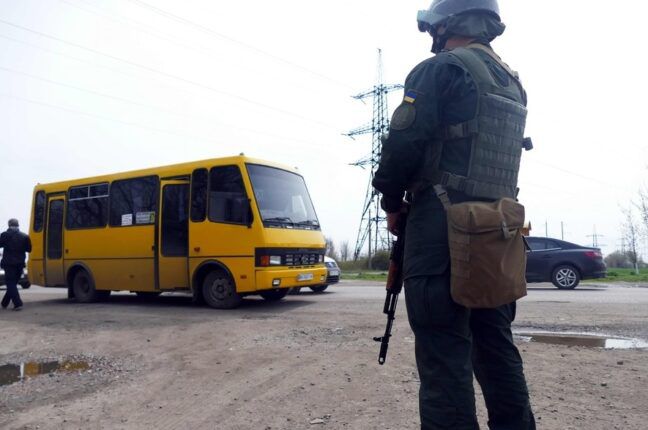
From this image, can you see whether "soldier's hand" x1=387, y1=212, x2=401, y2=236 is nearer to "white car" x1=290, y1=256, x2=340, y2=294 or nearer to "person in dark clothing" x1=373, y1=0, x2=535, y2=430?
"person in dark clothing" x1=373, y1=0, x2=535, y2=430

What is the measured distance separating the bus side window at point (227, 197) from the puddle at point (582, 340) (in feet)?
16.4

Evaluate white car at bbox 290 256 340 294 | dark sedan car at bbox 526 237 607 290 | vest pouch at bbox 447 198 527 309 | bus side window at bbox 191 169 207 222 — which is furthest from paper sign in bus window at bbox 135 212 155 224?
dark sedan car at bbox 526 237 607 290

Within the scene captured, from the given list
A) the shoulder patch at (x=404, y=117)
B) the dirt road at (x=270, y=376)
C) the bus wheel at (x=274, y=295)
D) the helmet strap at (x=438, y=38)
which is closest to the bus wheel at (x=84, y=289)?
the dirt road at (x=270, y=376)

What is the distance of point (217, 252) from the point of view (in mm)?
9406

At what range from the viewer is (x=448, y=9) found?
8.17ft

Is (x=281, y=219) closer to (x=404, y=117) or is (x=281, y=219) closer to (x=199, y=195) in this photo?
(x=199, y=195)

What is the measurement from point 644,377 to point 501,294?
2.75 metres

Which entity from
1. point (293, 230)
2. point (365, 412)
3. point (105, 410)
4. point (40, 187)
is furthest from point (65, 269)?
point (365, 412)

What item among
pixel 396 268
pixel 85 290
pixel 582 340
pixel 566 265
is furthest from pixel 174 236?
pixel 566 265

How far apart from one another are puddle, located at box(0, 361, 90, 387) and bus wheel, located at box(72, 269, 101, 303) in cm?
613

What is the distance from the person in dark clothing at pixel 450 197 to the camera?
211 centimetres

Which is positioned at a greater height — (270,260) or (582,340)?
(270,260)

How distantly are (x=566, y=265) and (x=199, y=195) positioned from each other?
10574 millimetres

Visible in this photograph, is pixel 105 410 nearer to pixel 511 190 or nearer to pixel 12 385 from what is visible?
pixel 12 385
